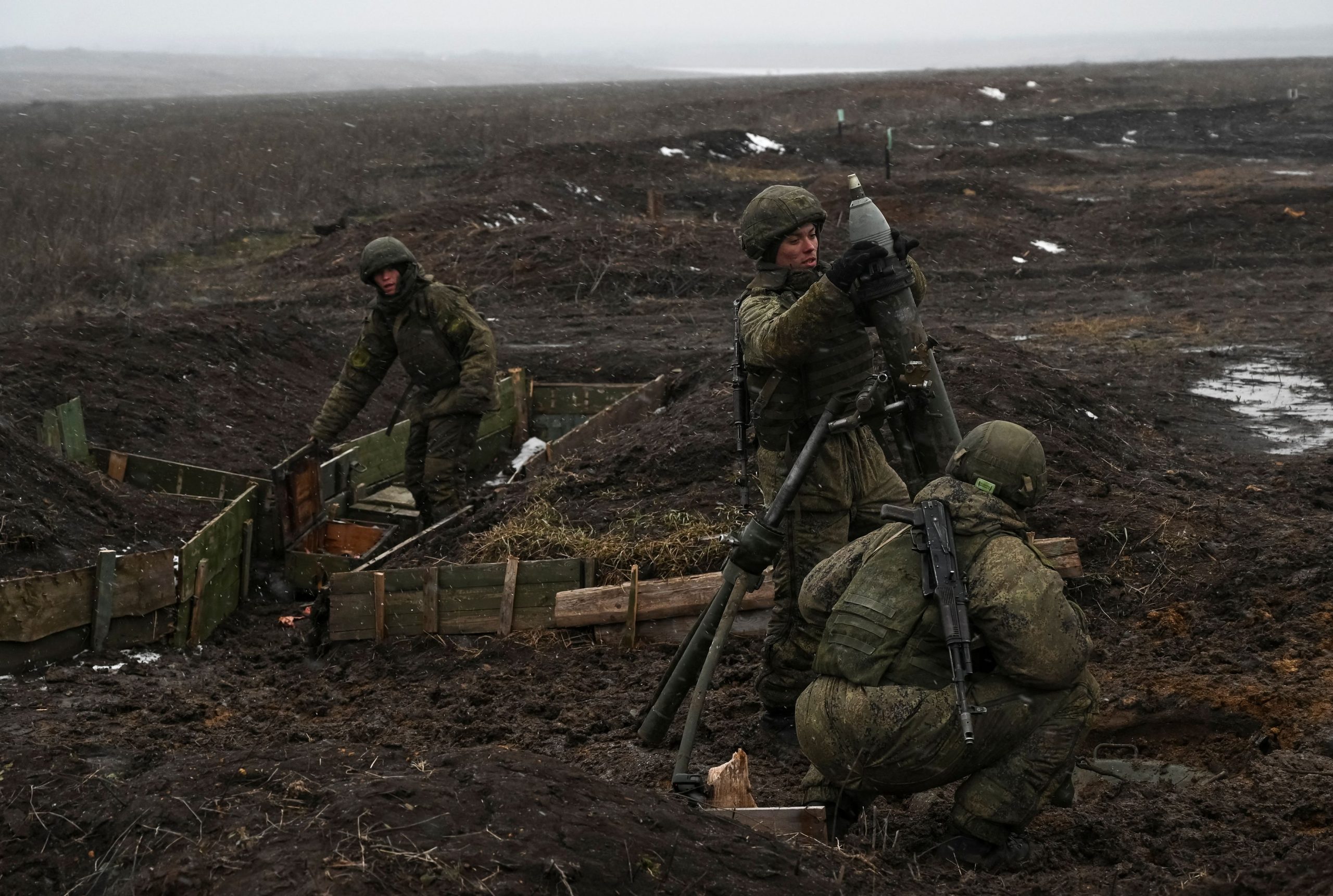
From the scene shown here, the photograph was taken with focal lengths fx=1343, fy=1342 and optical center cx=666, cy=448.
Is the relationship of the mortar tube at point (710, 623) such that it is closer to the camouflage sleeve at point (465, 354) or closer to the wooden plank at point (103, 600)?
the wooden plank at point (103, 600)

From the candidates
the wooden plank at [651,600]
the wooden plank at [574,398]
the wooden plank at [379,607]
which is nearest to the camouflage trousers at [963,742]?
the wooden plank at [651,600]

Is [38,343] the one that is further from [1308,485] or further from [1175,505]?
[1308,485]

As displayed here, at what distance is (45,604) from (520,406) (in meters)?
5.78

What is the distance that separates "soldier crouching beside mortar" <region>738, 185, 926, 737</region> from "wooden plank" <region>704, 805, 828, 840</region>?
3.25ft

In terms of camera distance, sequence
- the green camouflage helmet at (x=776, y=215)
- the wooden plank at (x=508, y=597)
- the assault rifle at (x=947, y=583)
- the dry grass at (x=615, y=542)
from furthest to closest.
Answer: the dry grass at (x=615, y=542), the wooden plank at (x=508, y=597), the green camouflage helmet at (x=776, y=215), the assault rifle at (x=947, y=583)

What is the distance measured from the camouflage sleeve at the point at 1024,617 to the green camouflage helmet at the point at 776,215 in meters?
1.71

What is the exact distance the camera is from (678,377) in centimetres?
1213

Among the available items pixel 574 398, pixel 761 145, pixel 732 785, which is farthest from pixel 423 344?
pixel 761 145

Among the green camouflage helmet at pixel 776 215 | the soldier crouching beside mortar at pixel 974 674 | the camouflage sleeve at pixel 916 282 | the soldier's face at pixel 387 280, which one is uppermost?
the green camouflage helmet at pixel 776 215

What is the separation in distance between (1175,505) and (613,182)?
74.0 ft

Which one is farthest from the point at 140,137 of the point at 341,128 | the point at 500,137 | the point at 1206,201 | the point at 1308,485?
the point at 1308,485

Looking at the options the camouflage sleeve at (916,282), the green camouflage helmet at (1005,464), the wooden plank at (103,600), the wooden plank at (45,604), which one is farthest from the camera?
the wooden plank at (103,600)

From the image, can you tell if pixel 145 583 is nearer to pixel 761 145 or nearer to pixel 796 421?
pixel 796 421

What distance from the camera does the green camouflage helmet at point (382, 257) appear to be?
28.3 feet
